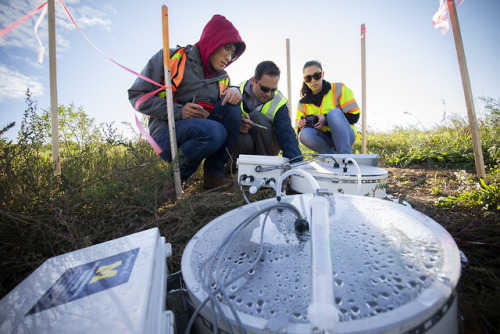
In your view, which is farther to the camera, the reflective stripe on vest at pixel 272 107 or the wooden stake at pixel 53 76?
the reflective stripe on vest at pixel 272 107

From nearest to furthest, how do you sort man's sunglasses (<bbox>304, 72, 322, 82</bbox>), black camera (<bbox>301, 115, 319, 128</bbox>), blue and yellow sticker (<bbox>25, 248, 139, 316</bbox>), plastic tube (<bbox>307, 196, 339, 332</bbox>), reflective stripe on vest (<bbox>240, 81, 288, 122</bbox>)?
plastic tube (<bbox>307, 196, 339, 332</bbox>), blue and yellow sticker (<bbox>25, 248, 139, 316</bbox>), reflective stripe on vest (<bbox>240, 81, 288, 122</bbox>), man's sunglasses (<bbox>304, 72, 322, 82</bbox>), black camera (<bbox>301, 115, 319, 128</bbox>)

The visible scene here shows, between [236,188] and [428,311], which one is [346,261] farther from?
[236,188]

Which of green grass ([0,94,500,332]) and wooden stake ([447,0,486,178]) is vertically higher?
wooden stake ([447,0,486,178])

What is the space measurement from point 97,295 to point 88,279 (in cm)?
12

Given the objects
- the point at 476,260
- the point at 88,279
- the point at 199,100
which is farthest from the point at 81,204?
the point at 476,260

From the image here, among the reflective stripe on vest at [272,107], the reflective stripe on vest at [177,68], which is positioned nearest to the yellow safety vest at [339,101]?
the reflective stripe on vest at [272,107]

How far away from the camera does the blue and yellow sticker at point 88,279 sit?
664mm

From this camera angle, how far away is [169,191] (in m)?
2.29

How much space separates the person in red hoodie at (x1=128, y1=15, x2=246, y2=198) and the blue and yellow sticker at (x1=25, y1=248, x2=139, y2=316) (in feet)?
4.70

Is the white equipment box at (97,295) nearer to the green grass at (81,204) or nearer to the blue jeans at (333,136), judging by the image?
the green grass at (81,204)

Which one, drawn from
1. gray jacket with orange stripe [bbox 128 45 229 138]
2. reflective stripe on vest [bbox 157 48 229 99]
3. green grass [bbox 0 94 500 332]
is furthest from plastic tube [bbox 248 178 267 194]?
reflective stripe on vest [bbox 157 48 229 99]

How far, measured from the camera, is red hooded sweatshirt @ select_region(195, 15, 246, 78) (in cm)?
259

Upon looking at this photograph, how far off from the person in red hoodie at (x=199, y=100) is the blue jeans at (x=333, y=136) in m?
1.42

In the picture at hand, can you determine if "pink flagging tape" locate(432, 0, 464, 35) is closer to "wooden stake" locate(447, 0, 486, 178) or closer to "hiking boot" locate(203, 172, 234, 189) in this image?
"wooden stake" locate(447, 0, 486, 178)
